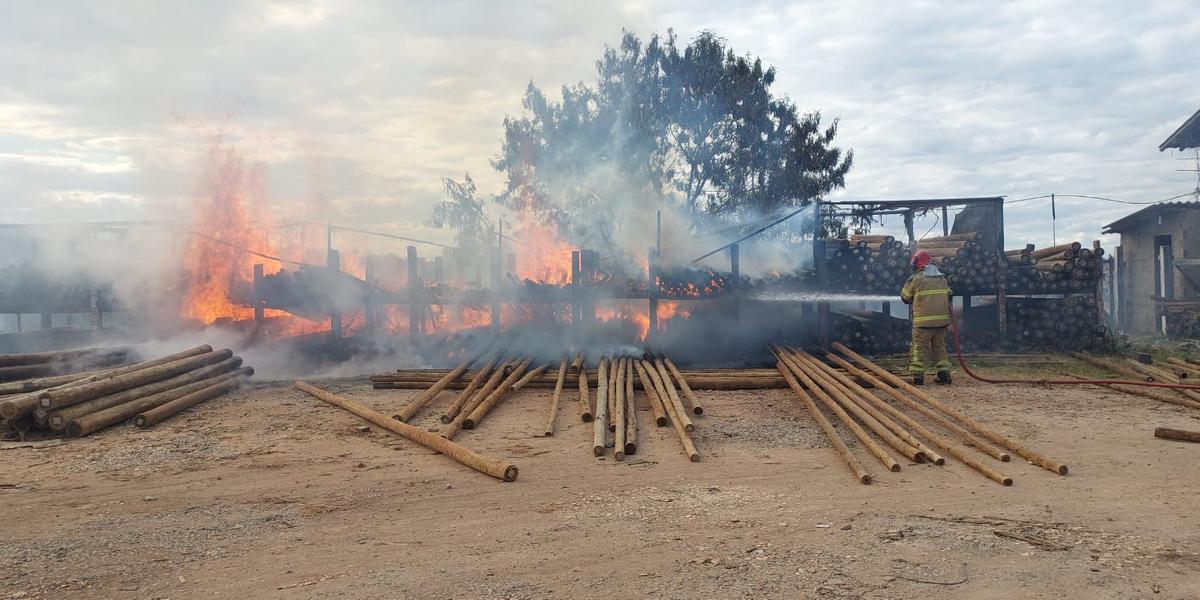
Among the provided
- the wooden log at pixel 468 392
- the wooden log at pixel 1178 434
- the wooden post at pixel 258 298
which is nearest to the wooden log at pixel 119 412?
the wooden log at pixel 468 392

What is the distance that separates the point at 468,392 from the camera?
10203 millimetres

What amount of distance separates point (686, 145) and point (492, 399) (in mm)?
18071

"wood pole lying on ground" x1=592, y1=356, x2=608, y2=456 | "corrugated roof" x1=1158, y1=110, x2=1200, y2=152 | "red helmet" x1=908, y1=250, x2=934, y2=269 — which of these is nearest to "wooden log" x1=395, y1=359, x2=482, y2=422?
"wood pole lying on ground" x1=592, y1=356, x2=608, y2=456

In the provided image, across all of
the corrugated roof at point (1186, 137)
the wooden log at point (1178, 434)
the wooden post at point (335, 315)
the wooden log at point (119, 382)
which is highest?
the corrugated roof at point (1186, 137)

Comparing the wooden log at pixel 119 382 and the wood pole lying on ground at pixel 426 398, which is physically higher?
the wooden log at pixel 119 382

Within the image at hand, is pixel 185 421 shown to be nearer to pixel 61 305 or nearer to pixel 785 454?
pixel 785 454

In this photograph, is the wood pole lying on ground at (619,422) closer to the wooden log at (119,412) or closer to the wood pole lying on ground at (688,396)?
the wood pole lying on ground at (688,396)

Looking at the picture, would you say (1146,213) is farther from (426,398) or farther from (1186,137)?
(426,398)

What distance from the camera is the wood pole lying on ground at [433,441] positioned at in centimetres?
651

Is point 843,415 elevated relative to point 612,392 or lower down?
lower down

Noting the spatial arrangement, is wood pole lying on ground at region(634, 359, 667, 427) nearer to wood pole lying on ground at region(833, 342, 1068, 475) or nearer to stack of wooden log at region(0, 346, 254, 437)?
wood pole lying on ground at region(833, 342, 1068, 475)

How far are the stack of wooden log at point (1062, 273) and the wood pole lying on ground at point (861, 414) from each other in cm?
721

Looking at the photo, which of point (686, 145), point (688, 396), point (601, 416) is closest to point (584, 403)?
point (601, 416)

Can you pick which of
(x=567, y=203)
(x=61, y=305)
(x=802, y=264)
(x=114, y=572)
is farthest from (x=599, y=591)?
(x=567, y=203)
